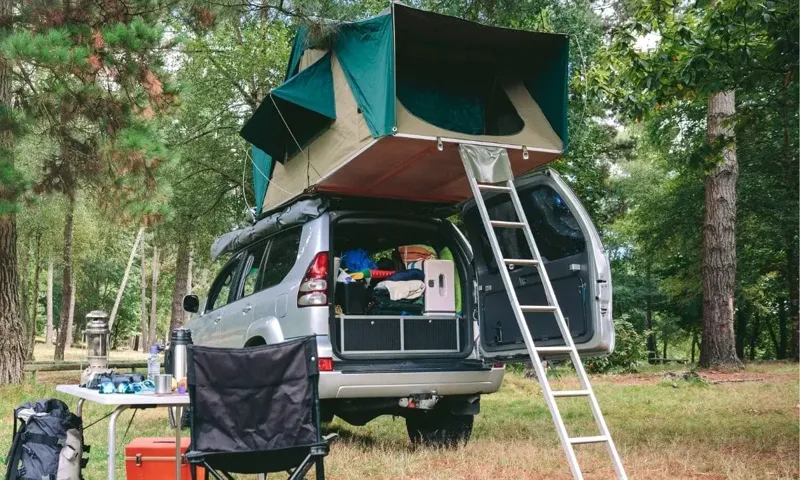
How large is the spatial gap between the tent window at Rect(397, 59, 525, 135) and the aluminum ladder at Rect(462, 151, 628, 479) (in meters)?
0.77

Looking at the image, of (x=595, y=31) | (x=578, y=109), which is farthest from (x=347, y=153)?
(x=595, y=31)

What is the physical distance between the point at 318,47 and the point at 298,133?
0.76 m

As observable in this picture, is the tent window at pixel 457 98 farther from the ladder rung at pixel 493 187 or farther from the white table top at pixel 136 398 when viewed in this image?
the white table top at pixel 136 398

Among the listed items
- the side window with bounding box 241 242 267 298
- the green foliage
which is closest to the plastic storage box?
the side window with bounding box 241 242 267 298

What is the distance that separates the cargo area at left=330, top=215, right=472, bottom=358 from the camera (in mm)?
5512

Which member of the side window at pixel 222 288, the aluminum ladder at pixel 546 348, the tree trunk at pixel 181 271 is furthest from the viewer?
the tree trunk at pixel 181 271

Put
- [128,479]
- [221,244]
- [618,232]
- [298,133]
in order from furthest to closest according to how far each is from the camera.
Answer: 1. [618,232]
2. [221,244]
3. [298,133]
4. [128,479]

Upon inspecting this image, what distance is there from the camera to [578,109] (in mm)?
12234

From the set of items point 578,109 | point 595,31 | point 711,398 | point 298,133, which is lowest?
point 711,398

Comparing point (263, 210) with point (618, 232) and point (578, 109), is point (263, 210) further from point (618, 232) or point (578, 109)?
point (618, 232)

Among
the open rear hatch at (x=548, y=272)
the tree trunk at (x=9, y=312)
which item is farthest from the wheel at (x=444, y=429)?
the tree trunk at (x=9, y=312)

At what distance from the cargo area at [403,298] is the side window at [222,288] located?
1.24 m

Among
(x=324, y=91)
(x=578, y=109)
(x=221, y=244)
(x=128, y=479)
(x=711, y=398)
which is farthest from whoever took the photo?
(x=578, y=109)

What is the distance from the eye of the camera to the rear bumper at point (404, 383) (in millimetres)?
4961
